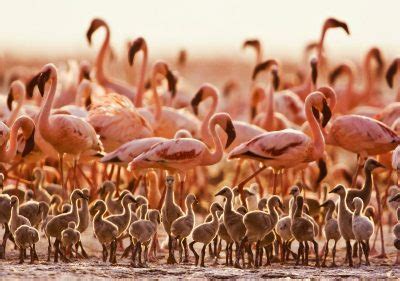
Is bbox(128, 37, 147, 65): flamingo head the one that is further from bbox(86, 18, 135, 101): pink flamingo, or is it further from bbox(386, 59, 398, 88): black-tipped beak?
bbox(386, 59, 398, 88): black-tipped beak

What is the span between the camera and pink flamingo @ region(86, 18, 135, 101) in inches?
592

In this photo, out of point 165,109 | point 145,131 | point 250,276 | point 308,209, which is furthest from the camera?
point 165,109

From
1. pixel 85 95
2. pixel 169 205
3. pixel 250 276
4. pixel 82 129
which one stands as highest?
pixel 85 95

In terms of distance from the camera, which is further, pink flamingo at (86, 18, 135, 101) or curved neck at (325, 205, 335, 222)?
pink flamingo at (86, 18, 135, 101)

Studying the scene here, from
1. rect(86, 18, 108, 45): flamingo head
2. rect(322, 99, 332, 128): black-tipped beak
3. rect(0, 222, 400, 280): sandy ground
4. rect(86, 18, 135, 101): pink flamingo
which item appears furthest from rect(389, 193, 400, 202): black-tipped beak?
rect(86, 18, 108, 45): flamingo head

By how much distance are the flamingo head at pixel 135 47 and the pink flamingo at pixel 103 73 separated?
55cm

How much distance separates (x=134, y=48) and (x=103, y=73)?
901mm

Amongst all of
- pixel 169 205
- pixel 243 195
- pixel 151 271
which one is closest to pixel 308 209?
pixel 243 195

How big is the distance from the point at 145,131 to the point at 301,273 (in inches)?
140

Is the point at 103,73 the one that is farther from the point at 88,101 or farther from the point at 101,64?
the point at 88,101

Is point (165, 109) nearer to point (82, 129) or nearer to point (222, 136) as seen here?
point (222, 136)

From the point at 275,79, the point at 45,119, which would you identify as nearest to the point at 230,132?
the point at 45,119

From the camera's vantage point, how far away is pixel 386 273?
357 inches

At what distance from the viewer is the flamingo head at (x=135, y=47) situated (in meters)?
14.4
